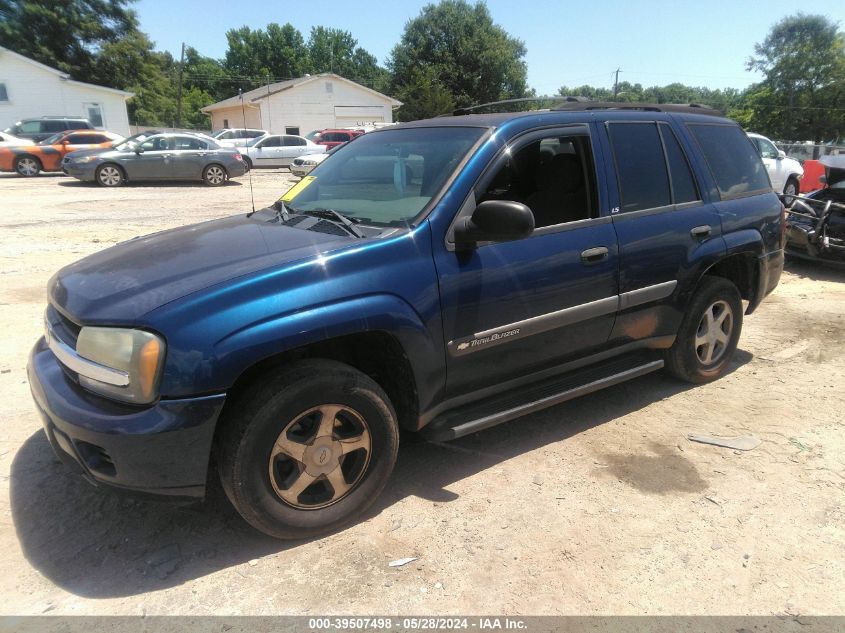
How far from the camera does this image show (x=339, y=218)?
305 centimetres

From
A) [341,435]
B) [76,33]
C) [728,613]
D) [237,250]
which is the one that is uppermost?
[76,33]

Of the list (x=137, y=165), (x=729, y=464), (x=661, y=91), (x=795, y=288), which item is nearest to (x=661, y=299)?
(x=729, y=464)

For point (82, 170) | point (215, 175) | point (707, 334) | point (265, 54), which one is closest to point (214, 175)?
point (215, 175)

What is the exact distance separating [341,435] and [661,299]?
227cm

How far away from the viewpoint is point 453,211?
9.55 feet

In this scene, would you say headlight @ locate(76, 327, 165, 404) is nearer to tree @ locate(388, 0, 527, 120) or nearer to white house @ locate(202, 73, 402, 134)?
white house @ locate(202, 73, 402, 134)

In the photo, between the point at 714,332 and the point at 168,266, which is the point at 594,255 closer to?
the point at 714,332

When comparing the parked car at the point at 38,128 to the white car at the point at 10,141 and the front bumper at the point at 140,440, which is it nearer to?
the white car at the point at 10,141

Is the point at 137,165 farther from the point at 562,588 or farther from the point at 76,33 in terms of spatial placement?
the point at 76,33

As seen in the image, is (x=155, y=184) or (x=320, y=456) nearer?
(x=320, y=456)

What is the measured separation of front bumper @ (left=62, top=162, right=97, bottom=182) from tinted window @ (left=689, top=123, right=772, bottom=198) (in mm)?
16749

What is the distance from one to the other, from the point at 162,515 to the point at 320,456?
0.92m

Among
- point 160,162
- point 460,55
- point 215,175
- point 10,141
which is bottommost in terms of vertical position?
point 215,175

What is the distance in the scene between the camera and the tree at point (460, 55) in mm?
45688
